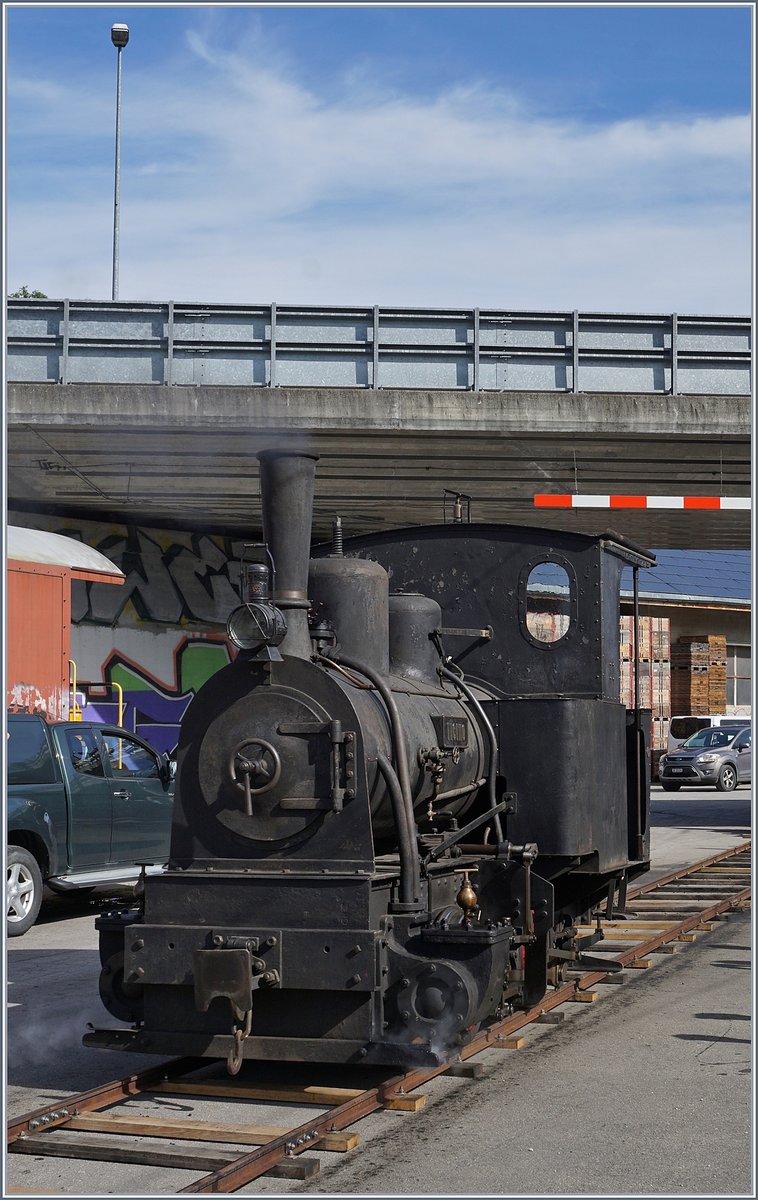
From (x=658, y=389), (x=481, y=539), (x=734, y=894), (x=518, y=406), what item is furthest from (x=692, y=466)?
(x=481, y=539)

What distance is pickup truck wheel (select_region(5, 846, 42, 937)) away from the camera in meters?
11.8

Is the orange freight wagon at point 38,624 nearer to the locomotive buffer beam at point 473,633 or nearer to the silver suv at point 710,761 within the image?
the locomotive buffer beam at point 473,633

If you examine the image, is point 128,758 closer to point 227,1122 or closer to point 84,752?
point 84,752

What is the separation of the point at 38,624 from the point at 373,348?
8.02 meters

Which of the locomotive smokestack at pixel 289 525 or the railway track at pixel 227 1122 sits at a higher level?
the locomotive smokestack at pixel 289 525

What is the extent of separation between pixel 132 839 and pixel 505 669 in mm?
5815

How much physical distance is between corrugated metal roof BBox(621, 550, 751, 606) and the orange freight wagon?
20.0 metres

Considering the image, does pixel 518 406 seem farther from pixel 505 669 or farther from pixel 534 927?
pixel 534 927

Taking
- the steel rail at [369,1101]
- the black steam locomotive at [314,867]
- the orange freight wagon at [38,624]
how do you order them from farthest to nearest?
the orange freight wagon at [38,624]
the black steam locomotive at [314,867]
the steel rail at [369,1101]

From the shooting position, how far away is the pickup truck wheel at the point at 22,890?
11766 millimetres

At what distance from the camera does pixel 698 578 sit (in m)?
38.7

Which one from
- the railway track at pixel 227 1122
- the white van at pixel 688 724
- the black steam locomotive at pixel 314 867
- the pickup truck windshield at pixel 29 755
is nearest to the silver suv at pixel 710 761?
the white van at pixel 688 724

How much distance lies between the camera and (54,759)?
12.7m

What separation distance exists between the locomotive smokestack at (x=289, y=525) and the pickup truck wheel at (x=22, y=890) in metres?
6.06
